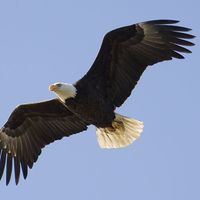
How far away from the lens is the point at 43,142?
13242 millimetres

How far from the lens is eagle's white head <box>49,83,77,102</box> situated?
12026mm

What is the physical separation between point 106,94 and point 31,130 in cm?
158

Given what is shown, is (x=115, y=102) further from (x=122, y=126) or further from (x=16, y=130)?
(x=16, y=130)

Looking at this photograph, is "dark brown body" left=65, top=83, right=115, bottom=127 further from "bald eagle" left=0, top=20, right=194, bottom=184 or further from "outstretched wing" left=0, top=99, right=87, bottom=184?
"outstretched wing" left=0, top=99, right=87, bottom=184

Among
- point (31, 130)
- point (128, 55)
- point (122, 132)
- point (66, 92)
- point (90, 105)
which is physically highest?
point (128, 55)

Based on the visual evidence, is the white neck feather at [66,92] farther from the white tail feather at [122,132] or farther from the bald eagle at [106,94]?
the white tail feather at [122,132]

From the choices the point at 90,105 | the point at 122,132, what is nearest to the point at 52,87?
the point at 90,105

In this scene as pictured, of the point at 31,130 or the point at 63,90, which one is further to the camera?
the point at 31,130

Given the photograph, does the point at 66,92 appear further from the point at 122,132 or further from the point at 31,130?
the point at 31,130

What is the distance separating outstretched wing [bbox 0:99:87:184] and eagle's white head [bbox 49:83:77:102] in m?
0.84

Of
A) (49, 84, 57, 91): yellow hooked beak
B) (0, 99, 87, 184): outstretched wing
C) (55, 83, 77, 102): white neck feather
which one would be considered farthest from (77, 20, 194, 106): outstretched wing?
(0, 99, 87, 184): outstretched wing

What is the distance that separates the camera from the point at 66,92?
1203cm

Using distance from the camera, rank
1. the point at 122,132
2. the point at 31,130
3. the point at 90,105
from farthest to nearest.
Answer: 1. the point at 31,130
2. the point at 122,132
3. the point at 90,105

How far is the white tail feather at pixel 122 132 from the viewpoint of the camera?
41.9ft
